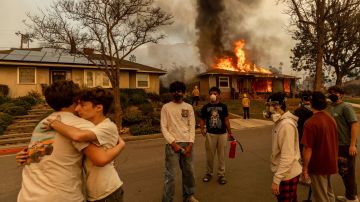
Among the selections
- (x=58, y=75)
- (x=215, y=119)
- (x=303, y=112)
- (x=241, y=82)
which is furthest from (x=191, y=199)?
(x=241, y=82)

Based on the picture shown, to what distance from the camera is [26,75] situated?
19.9 m

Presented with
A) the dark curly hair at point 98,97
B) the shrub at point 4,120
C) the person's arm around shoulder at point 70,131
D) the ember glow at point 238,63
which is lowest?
the shrub at point 4,120

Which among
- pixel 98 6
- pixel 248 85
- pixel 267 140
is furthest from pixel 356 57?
pixel 98 6

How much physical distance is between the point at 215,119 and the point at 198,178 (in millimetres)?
1429

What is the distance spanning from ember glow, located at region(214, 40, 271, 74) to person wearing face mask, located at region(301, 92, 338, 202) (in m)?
33.1

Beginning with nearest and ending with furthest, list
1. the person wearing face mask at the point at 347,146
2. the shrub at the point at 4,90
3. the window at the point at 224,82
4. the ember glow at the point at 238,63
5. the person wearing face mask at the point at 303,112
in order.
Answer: the person wearing face mask at the point at 347,146, the person wearing face mask at the point at 303,112, the shrub at the point at 4,90, the window at the point at 224,82, the ember glow at the point at 238,63

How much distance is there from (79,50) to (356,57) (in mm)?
26451

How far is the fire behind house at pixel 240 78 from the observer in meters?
33.1

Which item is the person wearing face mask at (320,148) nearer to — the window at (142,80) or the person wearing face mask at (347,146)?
the person wearing face mask at (347,146)

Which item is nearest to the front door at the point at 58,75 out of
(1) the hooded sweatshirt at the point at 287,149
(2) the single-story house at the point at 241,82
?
(2) the single-story house at the point at 241,82

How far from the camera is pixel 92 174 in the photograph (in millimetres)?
2178

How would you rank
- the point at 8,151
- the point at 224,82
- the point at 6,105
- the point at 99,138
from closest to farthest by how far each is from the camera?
the point at 99,138, the point at 8,151, the point at 6,105, the point at 224,82

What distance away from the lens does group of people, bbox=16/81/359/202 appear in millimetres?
1991

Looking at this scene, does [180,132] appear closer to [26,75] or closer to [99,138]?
[99,138]
